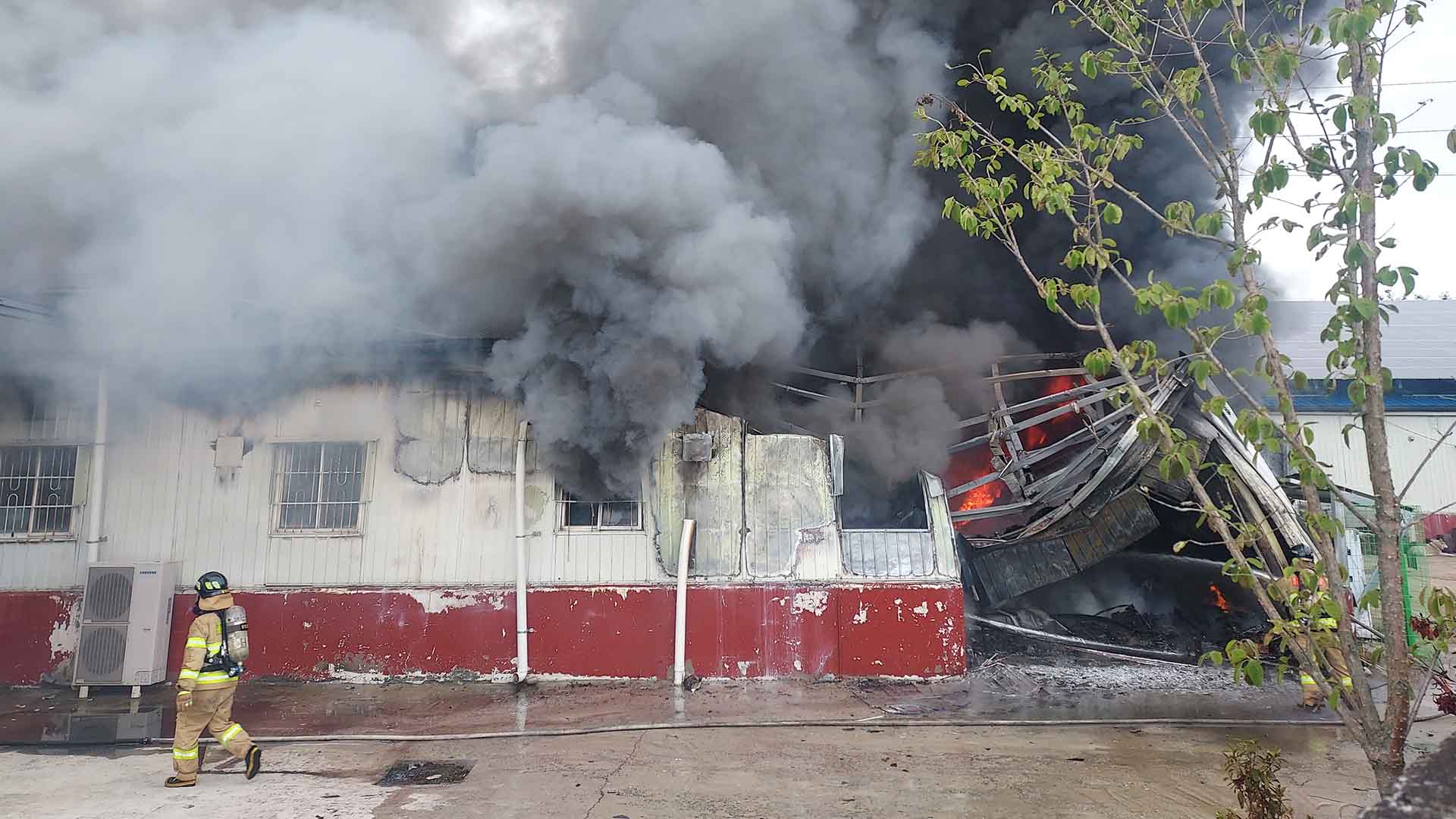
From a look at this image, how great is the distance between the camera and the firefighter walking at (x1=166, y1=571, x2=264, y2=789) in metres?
5.53

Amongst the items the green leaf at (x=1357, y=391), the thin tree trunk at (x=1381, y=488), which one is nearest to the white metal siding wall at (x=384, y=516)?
the thin tree trunk at (x=1381, y=488)

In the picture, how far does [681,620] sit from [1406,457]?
20.8m

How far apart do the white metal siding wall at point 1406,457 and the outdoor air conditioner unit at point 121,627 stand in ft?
76.0

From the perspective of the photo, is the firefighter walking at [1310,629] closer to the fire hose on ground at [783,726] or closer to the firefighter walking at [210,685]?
the fire hose on ground at [783,726]

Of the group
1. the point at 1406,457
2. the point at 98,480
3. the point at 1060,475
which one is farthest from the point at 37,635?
the point at 1406,457

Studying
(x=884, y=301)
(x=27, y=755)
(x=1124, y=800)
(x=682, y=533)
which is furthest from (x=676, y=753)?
(x=884, y=301)

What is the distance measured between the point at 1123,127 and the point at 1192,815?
774cm

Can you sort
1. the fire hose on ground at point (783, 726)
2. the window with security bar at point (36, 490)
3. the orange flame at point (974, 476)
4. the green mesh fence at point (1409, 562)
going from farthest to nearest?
the orange flame at point (974, 476) < the green mesh fence at point (1409, 562) < the window with security bar at point (36, 490) < the fire hose on ground at point (783, 726)

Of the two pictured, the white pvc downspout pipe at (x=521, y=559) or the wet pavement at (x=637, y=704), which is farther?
the white pvc downspout pipe at (x=521, y=559)

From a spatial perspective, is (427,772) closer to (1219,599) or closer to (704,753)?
(704,753)

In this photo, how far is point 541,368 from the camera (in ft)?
27.0

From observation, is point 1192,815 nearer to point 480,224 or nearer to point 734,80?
point 480,224

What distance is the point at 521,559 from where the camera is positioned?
322 inches

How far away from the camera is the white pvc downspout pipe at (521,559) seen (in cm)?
812
